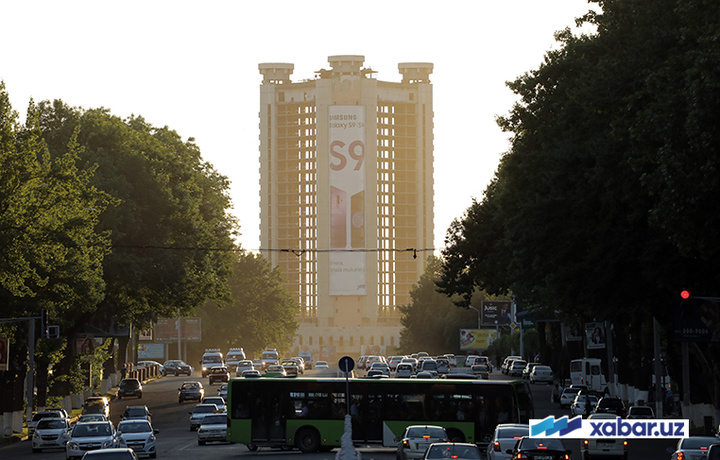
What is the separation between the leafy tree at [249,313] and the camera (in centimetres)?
16275

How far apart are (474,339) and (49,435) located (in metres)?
113

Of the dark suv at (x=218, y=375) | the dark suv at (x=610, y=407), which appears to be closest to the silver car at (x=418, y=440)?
the dark suv at (x=610, y=407)

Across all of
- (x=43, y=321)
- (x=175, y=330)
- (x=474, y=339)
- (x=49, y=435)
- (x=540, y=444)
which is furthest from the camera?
(x=474, y=339)

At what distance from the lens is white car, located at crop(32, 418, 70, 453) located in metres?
49.8

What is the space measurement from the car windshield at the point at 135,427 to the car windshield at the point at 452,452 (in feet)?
58.6

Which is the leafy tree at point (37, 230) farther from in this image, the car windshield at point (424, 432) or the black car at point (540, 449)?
the black car at point (540, 449)

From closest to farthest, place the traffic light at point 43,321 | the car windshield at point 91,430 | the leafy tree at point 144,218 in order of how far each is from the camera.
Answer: the car windshield at point 91,430 < the traffic light at point 43,321 < the leafy tree at point 144,218

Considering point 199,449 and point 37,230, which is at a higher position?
point 37,230

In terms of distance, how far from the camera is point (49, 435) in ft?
164

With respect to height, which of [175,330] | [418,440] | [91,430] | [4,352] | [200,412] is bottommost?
[200,412]

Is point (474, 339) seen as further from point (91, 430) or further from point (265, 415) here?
point (91, 430)

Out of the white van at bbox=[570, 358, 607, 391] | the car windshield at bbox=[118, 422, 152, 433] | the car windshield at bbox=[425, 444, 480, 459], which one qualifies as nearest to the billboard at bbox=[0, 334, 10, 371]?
the car windshield at bbox=[118, 422, 152, 433]

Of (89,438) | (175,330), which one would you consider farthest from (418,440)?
(175,330)

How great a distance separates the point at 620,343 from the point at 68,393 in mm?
35121
